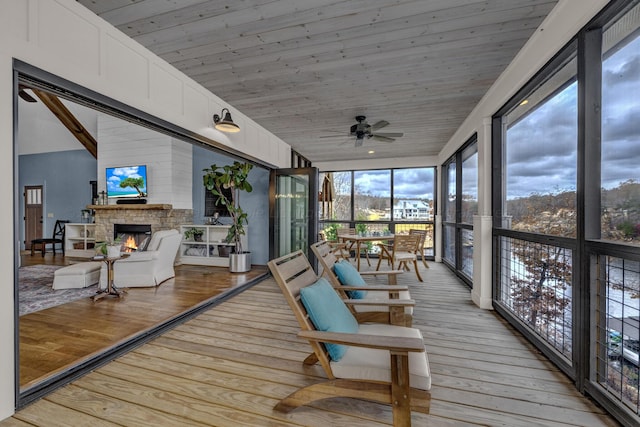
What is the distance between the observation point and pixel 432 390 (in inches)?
73.2

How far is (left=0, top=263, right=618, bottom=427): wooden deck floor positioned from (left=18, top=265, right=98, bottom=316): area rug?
2.14 meters

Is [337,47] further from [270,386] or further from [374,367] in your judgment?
[270,386]

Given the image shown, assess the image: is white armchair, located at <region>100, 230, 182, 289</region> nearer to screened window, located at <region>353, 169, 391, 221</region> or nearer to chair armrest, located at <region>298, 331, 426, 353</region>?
chair armrest, located at <region>298, 331, 426, 353</region>

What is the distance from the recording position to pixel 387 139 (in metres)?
4.36

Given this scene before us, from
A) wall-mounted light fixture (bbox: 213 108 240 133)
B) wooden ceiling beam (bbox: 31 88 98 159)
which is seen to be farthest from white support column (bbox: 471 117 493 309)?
wooden ceiling beam (bbox: 31 88 98 159)

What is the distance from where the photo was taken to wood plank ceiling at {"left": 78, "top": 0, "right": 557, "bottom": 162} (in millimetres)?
2037

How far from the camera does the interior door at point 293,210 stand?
521 cm

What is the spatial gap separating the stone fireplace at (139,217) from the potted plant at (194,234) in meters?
0.24

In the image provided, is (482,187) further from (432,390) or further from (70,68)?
(70,68)

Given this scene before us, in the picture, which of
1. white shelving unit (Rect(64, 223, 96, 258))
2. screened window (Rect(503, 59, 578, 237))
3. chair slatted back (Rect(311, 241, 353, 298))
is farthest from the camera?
white shelving unit (Rect(64, 223, 96, 258))

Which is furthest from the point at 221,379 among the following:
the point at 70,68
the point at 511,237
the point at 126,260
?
the point at 126,260

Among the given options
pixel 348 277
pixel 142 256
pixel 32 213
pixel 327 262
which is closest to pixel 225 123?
pixel 327 262

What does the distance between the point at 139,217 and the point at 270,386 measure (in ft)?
20.1

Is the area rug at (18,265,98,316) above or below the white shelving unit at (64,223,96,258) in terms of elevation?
below
